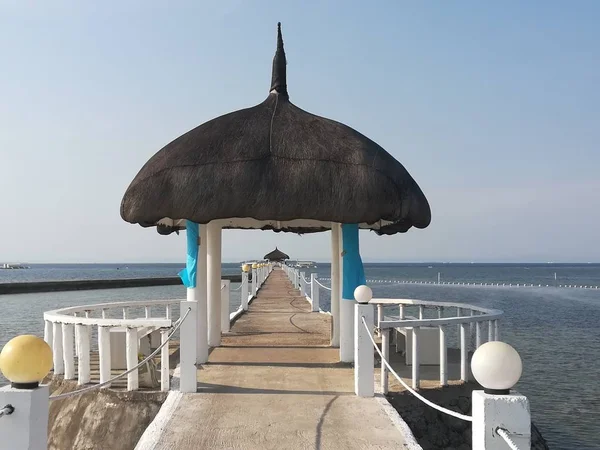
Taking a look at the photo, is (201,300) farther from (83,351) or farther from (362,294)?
(362,294)

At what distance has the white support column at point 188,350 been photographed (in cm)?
708

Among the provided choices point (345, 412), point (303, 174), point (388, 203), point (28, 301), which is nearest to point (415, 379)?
point (345, 412)

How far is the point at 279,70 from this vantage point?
10555mm

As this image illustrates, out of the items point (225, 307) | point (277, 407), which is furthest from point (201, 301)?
point (225, 307)

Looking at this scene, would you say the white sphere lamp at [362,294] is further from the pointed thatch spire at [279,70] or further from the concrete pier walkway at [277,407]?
the pointed thatch spire at [279,70]

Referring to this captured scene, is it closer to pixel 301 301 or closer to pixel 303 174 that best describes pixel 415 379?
pixel 303 174

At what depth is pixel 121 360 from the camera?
836 centimetres

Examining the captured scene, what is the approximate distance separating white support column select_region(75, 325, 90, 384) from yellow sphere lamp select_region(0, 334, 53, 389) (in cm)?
376

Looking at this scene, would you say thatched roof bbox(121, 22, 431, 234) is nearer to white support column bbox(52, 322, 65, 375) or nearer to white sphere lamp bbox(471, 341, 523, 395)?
white support column bbox(52, 322, 65, 375)

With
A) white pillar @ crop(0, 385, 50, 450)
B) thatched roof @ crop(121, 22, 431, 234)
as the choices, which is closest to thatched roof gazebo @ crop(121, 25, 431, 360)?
thatched roof @ crop(121, 22, 431, 234)

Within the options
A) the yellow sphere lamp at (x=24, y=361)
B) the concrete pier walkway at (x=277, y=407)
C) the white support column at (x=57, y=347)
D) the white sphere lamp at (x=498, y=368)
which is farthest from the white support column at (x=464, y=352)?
the yellow sphere lamp at (x=24, y=361)

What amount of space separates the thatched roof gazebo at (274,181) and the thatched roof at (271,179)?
0.01 metres

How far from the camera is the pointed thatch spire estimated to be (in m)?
10.3

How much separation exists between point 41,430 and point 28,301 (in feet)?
171
